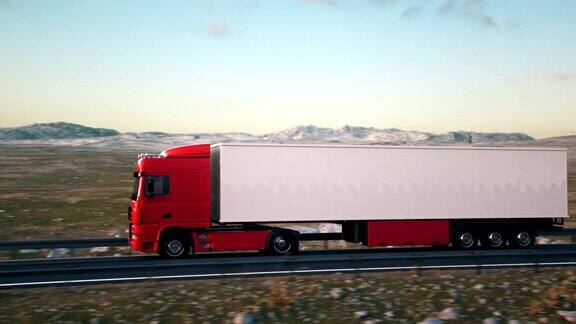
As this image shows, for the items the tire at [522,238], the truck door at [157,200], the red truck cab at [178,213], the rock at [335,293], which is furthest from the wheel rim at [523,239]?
the truck door at [157,200]

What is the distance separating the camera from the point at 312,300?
417 inches

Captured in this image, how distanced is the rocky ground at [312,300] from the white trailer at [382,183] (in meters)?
4.35

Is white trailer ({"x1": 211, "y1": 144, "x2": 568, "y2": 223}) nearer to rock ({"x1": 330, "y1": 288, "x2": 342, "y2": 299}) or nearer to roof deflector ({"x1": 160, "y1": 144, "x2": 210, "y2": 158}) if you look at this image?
roof deflector ({"x1": 160, "y1": 144, "x2": 210, "y2": 158})

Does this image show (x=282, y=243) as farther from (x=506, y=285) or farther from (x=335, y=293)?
(x=506, y=285)

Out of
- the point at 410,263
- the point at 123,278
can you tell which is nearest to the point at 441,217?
the point at 410,263

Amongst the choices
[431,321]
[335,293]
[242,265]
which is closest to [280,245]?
[242,265]

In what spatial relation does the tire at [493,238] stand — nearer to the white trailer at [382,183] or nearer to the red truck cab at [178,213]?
the white trailer at [382,183]

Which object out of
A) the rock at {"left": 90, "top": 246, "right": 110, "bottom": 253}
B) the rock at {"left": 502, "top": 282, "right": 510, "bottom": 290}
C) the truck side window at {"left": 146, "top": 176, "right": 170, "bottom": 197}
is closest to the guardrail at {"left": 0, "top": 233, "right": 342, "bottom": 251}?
the rock at {"left": 90, "top": 246, "right": 110, "bottom": 253}

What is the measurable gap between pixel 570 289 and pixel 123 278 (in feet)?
34.3

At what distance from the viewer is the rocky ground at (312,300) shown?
9484 millimetres

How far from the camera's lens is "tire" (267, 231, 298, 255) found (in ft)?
57.4

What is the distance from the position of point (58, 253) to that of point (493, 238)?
15784 millimetres

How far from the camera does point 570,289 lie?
1131 cm

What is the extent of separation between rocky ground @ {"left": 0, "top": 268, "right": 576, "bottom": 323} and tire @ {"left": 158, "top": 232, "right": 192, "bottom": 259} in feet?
13.8
